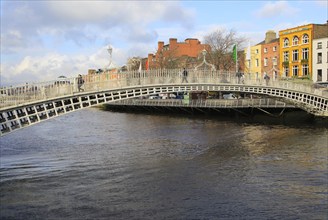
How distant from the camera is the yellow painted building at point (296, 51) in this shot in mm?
50969

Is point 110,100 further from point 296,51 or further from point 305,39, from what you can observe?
point 296,51

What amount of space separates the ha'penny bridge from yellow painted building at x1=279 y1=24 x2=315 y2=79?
17.1m

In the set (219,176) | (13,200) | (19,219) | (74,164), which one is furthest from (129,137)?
(19,219)

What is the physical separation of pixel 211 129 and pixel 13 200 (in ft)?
71.9

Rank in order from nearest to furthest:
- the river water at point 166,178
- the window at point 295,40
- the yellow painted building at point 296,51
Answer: the river water at point 166,178 < the yellow painted building at point 296,51 < the window at point 295,40

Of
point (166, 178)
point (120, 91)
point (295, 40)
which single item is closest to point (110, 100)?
point (120, 91)

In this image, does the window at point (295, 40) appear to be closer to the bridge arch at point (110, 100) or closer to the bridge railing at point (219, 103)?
the bridge railing at point (219, 103)

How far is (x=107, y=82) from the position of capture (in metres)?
21.4

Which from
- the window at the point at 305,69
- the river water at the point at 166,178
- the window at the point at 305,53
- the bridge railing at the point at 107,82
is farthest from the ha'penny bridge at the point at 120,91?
the window at the point at 305,53

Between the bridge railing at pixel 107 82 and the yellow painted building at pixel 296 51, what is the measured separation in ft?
78.9

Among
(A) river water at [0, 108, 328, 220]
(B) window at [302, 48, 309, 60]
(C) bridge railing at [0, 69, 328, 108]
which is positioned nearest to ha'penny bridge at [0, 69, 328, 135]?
(C) bridge railing at [0, 69, 328, 108]

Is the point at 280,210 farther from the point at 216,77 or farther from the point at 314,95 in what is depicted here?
the point at 314,95

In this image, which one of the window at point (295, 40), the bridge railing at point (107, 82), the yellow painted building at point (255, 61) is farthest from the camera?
the yellow painted building at point (255, 61)

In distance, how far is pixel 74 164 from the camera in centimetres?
1861
